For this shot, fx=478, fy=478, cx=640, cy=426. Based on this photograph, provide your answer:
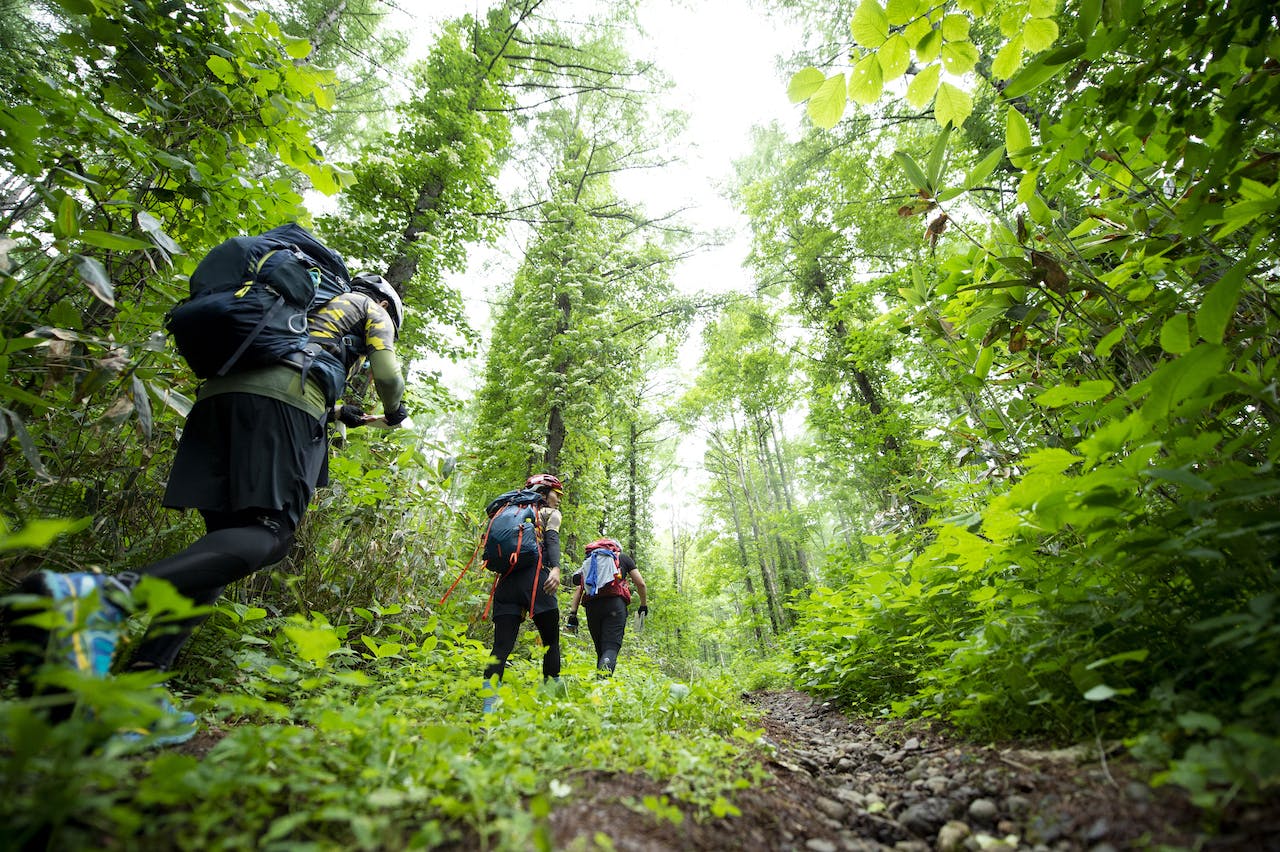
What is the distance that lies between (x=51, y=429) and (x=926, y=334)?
4.87 meters

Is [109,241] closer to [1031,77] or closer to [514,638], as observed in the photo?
[514,638]

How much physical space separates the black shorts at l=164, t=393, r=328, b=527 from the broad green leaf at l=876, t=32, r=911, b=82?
8.57 ft

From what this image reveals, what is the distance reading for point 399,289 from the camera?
651 centimetres

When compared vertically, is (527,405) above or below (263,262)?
above

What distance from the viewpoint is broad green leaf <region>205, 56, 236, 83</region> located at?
8.63ft

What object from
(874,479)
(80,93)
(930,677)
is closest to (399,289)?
(80,93)

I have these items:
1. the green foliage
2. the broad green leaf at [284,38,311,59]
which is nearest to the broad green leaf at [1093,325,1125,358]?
the green foliage

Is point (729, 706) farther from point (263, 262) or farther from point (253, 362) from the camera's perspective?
point (263, 262)

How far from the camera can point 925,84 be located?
1.71 metres

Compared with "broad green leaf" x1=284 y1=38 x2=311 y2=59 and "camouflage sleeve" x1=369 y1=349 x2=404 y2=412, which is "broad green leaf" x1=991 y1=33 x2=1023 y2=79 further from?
"broad green leaf" x1=284 y1=38 x2=311 y2=59


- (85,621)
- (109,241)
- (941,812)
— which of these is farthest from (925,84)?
(109,241)

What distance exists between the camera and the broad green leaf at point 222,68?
104 inches

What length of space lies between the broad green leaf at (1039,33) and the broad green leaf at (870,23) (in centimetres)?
55

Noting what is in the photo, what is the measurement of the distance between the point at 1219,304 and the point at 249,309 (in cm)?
324
